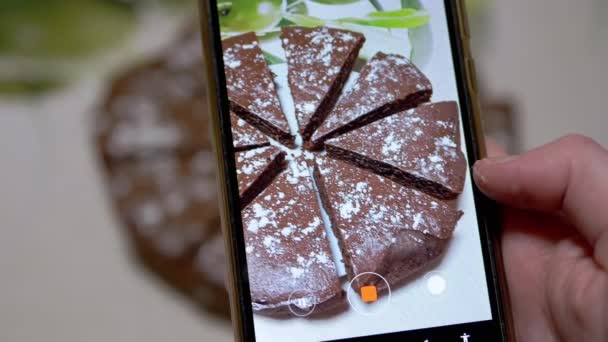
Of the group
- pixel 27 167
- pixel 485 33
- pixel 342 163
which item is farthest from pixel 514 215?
pixel 27 167

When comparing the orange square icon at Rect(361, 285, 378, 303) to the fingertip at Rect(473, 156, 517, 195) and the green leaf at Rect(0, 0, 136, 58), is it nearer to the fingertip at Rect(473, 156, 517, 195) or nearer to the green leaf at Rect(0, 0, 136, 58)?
the fingertip at Rect(473, 156, 517, 195)

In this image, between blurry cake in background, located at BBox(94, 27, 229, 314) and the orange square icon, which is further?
blurry cake in background, located at BBox(94, 27, 229, 314)

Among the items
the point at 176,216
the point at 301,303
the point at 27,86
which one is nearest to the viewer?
the point at 301,303

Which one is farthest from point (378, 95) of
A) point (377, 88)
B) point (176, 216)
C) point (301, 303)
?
point (176, 216)

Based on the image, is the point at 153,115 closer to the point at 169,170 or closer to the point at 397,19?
the point at 169,170

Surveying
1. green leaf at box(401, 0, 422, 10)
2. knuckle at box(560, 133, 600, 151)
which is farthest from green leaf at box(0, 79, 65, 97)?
knuckle at box(560, 133, 600, 151)

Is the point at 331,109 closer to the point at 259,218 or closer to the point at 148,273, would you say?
the point at 259,218
